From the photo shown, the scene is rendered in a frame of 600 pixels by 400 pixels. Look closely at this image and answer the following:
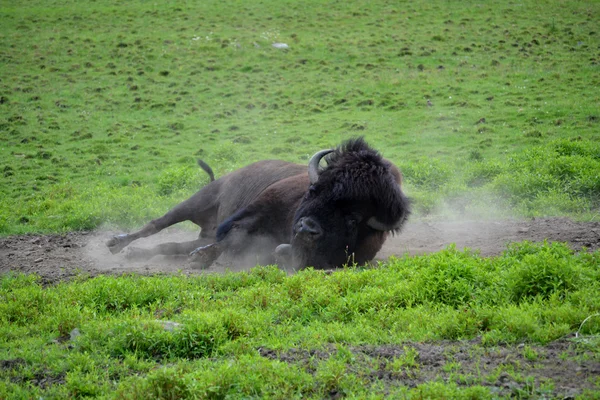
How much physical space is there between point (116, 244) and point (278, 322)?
475cm

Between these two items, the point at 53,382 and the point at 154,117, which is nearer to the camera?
the point at 53,382

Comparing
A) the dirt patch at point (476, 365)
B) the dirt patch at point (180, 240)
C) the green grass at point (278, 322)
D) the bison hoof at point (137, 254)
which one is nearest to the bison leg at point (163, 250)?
the bison hoof at point (137, 254)

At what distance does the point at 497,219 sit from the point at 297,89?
14.8 m

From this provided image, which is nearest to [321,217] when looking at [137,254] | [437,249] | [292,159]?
[437,249]

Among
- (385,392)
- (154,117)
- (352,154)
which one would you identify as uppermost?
(352,154)

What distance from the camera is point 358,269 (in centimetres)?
714

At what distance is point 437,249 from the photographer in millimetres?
8438

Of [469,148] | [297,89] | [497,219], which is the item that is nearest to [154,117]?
[297,89]

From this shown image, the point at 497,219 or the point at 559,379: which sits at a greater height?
the point at 559,379

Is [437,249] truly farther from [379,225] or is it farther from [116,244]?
[116,244]

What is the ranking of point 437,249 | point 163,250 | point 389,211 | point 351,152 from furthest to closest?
1. point 163,250
2. point 437,249
3. point 351,152
4. point 389,211

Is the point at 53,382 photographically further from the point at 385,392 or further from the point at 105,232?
the point at 105,232

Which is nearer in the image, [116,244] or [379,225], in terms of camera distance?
[379,225]

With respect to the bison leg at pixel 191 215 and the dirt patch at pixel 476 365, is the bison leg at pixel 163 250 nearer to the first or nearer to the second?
the bison leg at pixel 191 215
